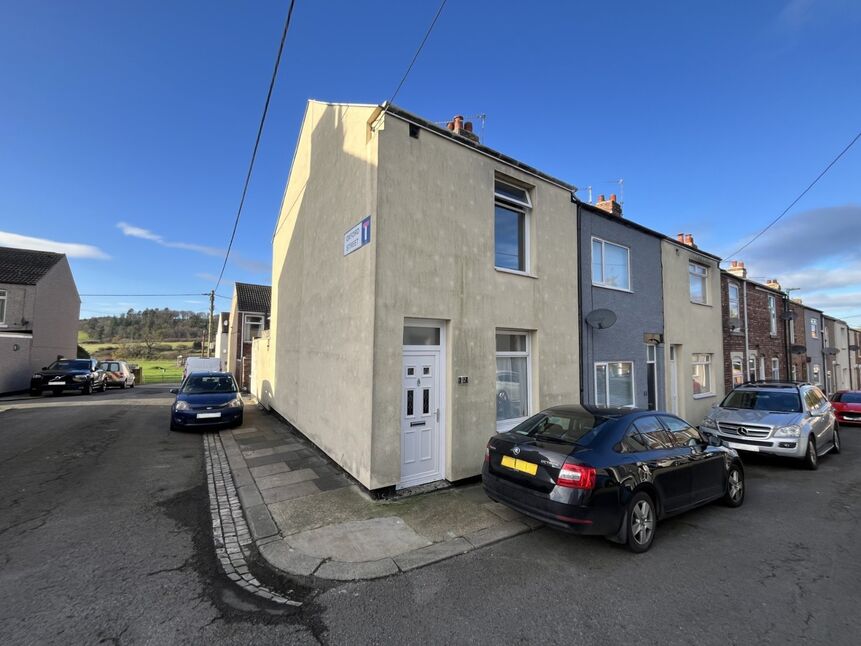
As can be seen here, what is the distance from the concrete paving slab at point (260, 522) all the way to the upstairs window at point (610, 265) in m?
8.28

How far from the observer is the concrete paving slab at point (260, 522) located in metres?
4.58

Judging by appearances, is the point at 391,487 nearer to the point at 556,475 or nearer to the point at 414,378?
the point at 414,378

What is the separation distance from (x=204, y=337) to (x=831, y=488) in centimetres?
6387

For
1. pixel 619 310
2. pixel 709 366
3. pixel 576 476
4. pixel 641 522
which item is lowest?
pixel 641 522

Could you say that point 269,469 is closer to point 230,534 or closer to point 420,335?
point 230,534

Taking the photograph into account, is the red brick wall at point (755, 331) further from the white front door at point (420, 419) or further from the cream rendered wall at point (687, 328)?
the white front door at point (420, 419)

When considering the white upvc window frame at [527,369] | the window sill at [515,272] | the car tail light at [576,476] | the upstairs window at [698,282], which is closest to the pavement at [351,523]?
the car tail light at [576,476]

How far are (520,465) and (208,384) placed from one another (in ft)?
35.1

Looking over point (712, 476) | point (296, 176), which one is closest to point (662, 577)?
point (712, 476)

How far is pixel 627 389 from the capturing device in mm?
10250

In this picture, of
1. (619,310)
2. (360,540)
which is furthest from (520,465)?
(619,310)

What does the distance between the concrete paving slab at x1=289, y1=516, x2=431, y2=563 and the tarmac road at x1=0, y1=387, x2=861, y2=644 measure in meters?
0.50

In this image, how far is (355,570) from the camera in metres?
3.83

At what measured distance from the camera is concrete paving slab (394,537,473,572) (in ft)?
13.0
